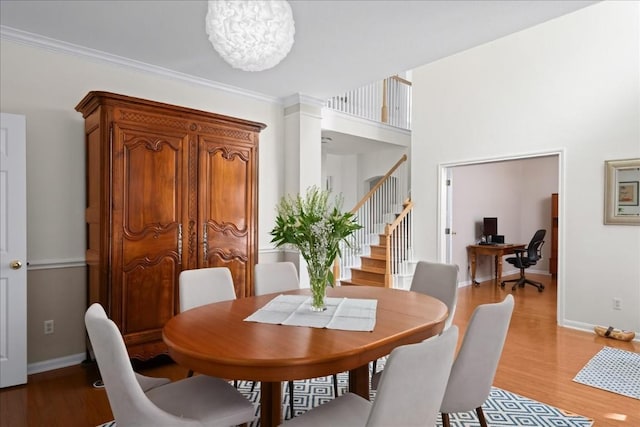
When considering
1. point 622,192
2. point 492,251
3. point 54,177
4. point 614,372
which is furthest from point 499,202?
point 54,177

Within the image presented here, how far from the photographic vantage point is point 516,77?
4812mm

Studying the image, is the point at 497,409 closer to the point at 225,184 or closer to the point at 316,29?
the point at 225,184

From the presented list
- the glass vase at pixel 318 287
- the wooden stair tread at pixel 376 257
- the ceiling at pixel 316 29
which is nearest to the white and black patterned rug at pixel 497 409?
the glass vase at pixel 318 287

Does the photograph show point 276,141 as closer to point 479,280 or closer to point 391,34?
point 391,34

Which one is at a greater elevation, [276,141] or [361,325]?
[276,141]

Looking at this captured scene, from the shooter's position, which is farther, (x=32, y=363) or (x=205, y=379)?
(x=32, y=363)

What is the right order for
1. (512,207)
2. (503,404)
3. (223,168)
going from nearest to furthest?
(503,404) < (223,168) < (512,207)

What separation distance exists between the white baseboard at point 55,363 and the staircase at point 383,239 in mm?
3952

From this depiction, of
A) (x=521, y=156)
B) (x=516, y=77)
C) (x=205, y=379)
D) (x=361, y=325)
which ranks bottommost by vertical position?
(x=205, y=379)

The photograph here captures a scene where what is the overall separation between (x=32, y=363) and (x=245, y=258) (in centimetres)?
183

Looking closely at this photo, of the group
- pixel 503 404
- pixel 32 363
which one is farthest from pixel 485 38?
pixel 32 363

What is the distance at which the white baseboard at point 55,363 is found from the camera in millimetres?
2943

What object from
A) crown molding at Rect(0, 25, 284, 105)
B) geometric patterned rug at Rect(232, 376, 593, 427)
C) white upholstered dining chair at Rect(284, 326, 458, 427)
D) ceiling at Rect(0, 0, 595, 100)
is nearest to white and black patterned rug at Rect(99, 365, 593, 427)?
geometric patterned rug at Rect(232, 376, 593, 427)

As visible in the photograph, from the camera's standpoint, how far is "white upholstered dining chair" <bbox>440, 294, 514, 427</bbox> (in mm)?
1563
